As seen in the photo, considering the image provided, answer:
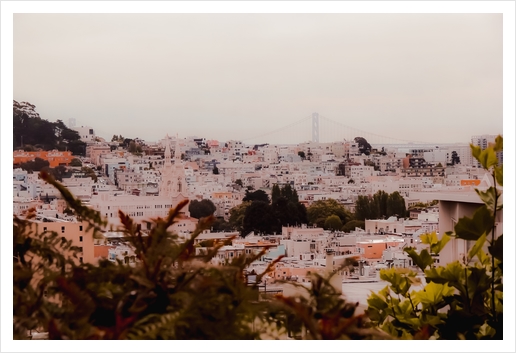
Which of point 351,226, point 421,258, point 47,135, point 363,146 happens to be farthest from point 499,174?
point 363,146

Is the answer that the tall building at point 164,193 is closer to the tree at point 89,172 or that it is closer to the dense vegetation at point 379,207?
the tree at point 89,172

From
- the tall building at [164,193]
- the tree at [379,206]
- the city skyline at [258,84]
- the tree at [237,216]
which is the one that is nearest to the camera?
the tall building at [164,193]

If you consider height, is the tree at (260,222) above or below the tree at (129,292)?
below

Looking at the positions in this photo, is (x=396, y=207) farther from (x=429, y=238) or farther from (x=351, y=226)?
(x=429, y=238)

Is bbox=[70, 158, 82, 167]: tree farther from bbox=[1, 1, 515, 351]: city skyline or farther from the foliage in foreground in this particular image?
the foliage in foreground

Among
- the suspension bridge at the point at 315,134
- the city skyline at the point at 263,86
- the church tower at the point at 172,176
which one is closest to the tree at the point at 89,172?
the city skyline at the point at 263,86
